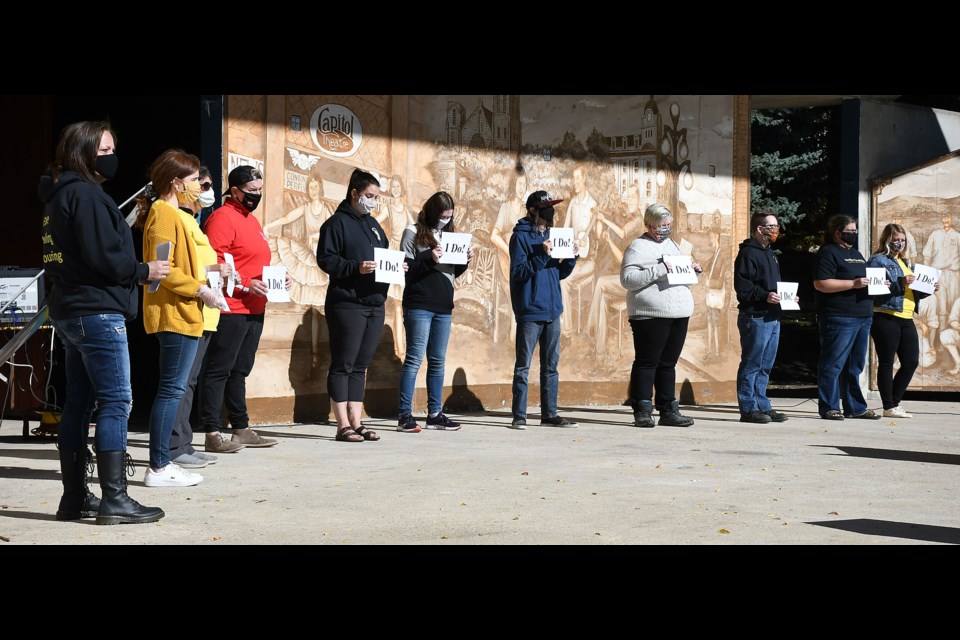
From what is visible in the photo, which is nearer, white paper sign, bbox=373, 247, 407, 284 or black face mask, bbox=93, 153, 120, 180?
black face mask, bbox=93, 153, 120, 180

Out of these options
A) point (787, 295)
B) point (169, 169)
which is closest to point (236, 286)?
point (169, 169)

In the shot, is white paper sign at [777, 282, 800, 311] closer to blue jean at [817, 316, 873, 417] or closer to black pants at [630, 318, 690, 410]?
blue jean at [817, 316, 873, 417]

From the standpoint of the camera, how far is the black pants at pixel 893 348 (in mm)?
11875

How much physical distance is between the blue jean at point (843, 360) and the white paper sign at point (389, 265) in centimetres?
482

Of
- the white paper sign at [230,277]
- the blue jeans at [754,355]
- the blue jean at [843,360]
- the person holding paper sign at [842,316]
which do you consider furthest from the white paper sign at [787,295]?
the white paper sign at [230,277]

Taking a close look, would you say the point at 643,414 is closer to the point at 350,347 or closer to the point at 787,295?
the point at 787,295

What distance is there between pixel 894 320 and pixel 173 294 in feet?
27.6

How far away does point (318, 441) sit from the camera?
30.0 feet

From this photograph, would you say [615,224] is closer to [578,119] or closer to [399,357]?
[578,119]

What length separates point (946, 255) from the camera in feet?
46.6

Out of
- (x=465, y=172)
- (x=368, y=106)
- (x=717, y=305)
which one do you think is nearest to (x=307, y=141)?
(x=368, y=106)

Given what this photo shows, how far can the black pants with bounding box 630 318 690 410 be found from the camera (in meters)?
10.6

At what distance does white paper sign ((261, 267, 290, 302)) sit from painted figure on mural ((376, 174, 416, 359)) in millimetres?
2949

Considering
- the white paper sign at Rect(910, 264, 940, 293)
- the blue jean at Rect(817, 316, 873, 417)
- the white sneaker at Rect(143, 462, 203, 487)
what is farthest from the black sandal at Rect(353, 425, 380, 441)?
the white paper sign at Rect(910, 264, 940, 293)
